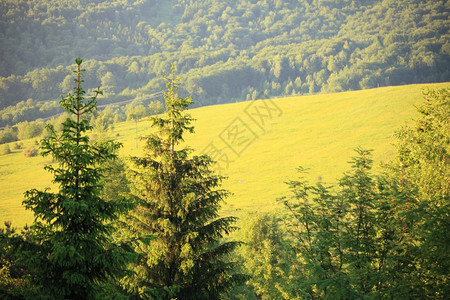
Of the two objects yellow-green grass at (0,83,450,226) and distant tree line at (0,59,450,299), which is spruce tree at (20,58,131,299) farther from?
yellow-green grass at (0,83,450,226)

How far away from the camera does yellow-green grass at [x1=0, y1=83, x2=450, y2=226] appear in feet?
196

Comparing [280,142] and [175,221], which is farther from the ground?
[175,221]

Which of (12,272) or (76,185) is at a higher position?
(76,185)

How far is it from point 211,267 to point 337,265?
433 centimetres

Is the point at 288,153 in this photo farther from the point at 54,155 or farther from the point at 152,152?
the point at 54,155

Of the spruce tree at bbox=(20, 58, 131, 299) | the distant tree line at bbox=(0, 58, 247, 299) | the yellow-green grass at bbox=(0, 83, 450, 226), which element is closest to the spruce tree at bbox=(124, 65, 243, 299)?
the distant tree line at bbox=(0, 58, 247, 299)

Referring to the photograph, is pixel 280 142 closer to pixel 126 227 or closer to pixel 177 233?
pixel 177 233

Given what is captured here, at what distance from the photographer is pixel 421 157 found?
20391 millimetres

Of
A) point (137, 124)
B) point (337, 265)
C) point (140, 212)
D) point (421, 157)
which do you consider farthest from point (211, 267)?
point (137, 124)

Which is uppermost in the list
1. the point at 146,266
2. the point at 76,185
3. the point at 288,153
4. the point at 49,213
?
the point at 76,185

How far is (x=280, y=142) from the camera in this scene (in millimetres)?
77250

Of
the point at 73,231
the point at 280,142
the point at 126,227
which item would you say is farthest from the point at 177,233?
the point at 280,142

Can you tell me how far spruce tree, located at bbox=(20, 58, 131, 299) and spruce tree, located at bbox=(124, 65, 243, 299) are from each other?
11.5ft

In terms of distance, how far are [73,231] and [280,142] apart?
71.4 meters
